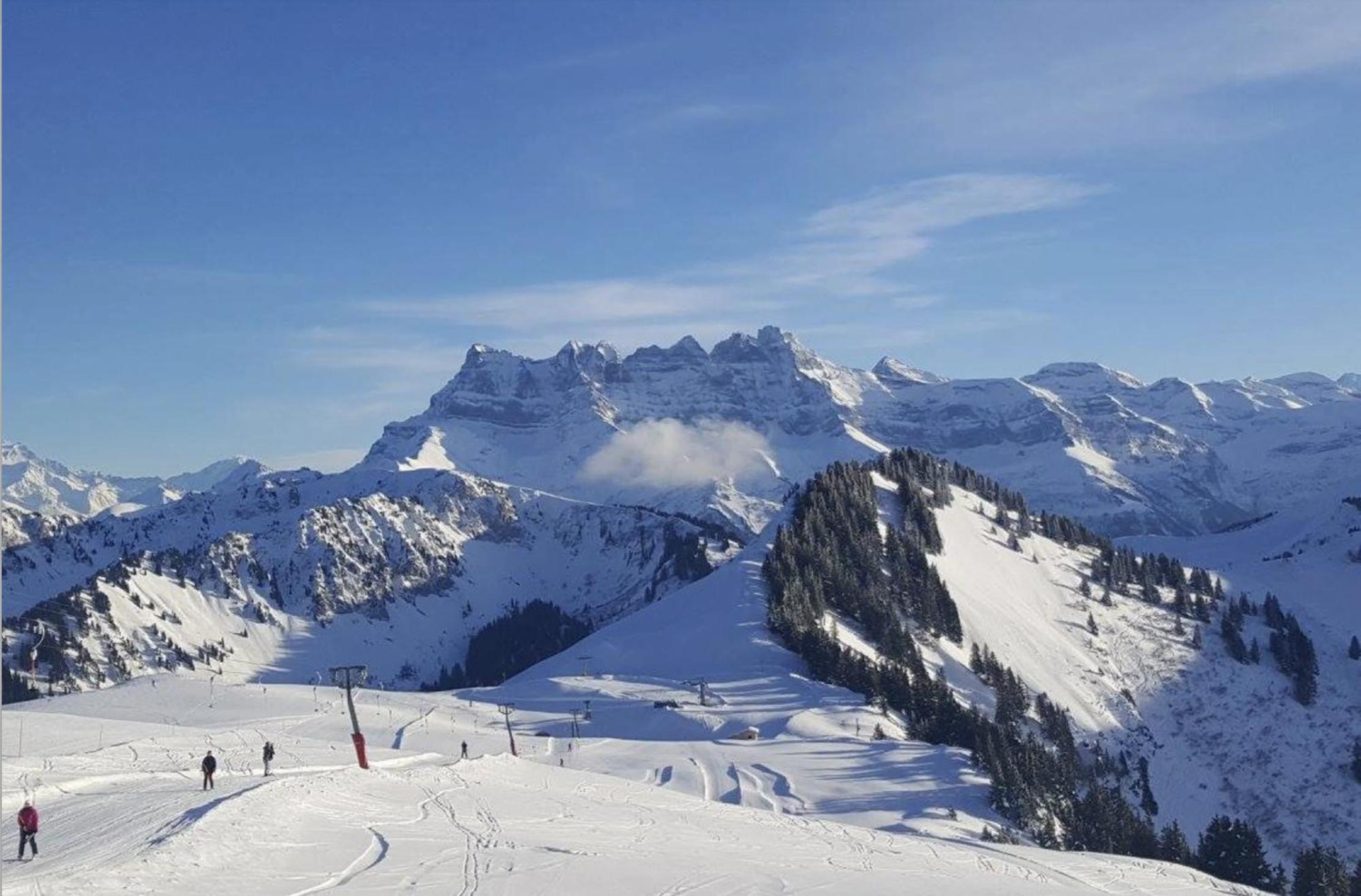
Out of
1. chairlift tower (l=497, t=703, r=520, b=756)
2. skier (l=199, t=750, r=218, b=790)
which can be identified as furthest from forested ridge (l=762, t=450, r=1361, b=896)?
skier (l=199, t=750, r=218, b=790)

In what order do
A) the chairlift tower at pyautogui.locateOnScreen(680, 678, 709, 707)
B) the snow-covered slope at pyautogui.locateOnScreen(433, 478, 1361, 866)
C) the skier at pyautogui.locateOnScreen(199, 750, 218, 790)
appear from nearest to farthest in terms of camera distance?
1. the skier at pyautogui.locateOnScreen(199, 750, 218, 790)
2. the snow-covered slope at pyautogui.locateOnScreen(433, 478, 1361, 866)
3. the chairlift tower at pyautogui.locateOnScreen(680, 678, 709, 707)

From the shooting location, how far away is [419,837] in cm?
3656

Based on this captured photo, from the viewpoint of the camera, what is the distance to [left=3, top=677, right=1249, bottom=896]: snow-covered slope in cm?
3086

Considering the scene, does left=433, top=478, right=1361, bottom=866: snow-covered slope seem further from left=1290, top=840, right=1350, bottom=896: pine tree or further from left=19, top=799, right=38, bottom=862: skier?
left=19, top=799, right=38, bottom=862: skier

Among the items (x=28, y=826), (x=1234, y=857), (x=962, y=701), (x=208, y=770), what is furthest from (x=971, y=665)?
(x=28, y=826)

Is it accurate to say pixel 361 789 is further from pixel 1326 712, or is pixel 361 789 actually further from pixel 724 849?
pixel 1326 712

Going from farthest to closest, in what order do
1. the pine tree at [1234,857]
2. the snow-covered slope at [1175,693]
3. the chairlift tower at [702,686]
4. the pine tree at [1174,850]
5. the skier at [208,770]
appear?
the snow-covered slope at [1175,693] < the chairlift tower at [702,686] < the pine tree at [1174,850] < the pine tree at [1234,857] < the skier at [208,770]

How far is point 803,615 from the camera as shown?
136 metres

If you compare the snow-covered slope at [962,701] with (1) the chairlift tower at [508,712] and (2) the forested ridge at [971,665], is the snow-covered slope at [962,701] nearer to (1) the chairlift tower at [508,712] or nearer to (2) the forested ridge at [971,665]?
(1) the chairlift tower at [508,712]

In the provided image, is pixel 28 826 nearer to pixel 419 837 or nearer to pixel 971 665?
pixel 419 837

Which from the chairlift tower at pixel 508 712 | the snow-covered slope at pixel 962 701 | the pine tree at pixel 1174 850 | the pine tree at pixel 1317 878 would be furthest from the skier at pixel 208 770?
the pine tree at pixel 1317 878

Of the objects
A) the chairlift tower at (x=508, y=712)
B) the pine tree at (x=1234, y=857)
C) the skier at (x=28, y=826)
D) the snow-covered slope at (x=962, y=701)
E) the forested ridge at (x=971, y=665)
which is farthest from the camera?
the chairlift tower at (x=508, y=712)

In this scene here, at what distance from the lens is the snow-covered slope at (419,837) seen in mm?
30859

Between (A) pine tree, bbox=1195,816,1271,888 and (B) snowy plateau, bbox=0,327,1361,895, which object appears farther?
(A) pine tree, bbox=1195,816,1271,888
